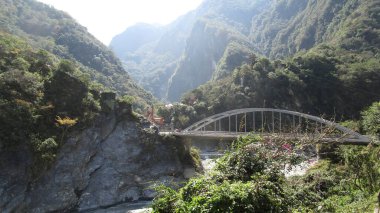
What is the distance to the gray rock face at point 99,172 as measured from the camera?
32750mm

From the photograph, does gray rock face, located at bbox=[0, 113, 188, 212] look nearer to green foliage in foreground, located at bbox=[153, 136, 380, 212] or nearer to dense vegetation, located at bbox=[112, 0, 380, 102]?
green foliage in foreground, located at bbox=[153, 136, 380, 212]

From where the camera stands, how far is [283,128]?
14.7 metres

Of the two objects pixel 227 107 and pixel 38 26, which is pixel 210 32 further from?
pixel 227 107

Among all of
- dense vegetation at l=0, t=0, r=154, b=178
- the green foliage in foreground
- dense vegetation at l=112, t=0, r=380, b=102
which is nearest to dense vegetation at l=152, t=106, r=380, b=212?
the green foliage in foreground

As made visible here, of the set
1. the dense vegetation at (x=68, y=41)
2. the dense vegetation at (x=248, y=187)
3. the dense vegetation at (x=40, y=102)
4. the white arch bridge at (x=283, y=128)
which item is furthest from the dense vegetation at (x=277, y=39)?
the dense vegetation at (x=248, y=187)

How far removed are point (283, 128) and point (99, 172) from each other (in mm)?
29480

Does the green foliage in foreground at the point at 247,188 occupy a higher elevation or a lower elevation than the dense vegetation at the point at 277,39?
lower

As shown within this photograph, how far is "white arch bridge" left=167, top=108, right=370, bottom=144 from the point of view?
1106cm

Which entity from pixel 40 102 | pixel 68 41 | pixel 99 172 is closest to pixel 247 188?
pixel 40 102

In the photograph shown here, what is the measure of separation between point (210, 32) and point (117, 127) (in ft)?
411

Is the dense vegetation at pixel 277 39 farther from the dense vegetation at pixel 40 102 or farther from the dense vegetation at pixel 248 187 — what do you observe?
the dense vegetation at pixel 248 187

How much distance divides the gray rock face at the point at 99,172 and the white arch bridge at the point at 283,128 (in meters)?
4.28

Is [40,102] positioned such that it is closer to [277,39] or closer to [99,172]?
[99,172]

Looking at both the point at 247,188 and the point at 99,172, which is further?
the point at 99,172
